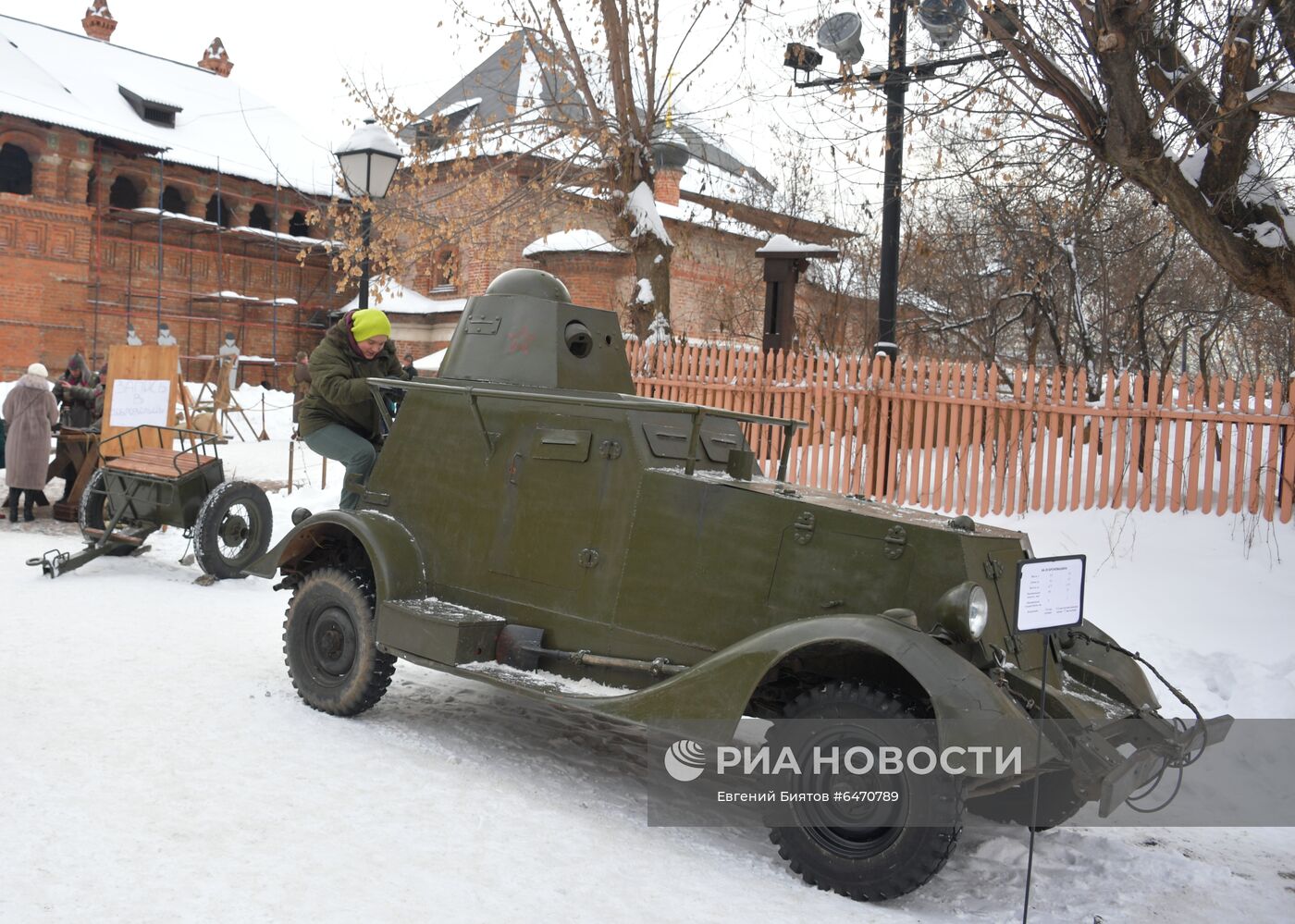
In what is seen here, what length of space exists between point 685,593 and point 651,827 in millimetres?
1006

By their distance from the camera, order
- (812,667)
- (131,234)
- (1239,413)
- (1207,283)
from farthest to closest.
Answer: (131,234)
(1207,283)
(1239,413)
(812,667)

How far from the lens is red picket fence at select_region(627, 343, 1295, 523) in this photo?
31.8 ft

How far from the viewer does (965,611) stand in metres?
4.23

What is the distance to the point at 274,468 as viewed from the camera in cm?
1764

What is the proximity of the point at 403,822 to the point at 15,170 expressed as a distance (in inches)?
1357

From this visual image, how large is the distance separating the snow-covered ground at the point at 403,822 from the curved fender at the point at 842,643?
57 cm

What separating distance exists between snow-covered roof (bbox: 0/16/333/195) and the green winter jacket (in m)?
26.9

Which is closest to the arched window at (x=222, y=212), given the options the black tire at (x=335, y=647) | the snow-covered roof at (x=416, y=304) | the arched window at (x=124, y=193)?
the arched window at (x=124, y=193)

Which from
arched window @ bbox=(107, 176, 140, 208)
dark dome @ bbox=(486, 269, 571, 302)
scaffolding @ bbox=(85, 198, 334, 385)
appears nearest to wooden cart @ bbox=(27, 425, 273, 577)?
dark dome @ bbox=(486, 269, 571, 302)

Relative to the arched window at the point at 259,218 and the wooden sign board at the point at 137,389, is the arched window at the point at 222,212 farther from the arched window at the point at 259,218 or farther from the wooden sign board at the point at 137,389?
the wooden sign board at the point at 137,389

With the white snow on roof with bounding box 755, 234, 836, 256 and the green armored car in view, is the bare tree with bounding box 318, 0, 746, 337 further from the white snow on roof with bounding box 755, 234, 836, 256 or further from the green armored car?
the green armored car

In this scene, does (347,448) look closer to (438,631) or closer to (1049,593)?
(438,631)

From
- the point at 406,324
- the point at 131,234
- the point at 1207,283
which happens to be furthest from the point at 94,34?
the point at 1207,283

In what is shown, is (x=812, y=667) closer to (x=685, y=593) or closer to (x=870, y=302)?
(x=685, y=593)
